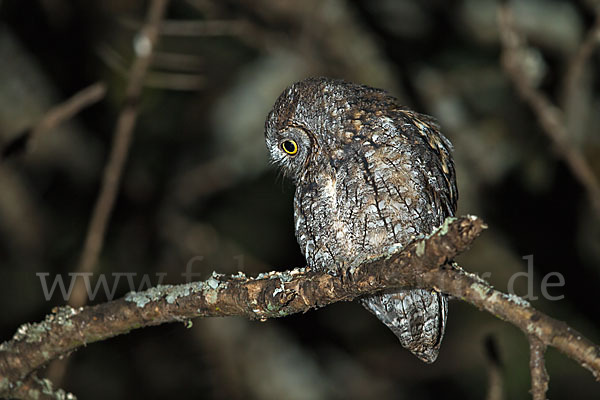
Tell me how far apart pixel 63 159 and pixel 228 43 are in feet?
7.17

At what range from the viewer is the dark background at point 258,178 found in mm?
5230

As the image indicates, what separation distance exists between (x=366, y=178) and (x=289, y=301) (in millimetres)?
741

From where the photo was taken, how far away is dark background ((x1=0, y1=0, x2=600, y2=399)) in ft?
17.2

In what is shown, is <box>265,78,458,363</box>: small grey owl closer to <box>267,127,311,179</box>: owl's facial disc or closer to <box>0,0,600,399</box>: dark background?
<box>267,127,311,179</box>: owl's facial disc

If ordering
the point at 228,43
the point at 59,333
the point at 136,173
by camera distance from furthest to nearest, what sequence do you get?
the point at 228,43, the point at 136,173, the point at 59,333

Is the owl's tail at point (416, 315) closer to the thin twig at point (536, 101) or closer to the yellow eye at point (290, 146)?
the yellow eye at point (290, 146)

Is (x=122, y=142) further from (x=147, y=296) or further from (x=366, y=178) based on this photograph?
(x=366, y=178)

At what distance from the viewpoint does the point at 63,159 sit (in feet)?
19.0

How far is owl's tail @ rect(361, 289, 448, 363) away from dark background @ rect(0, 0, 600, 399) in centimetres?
191

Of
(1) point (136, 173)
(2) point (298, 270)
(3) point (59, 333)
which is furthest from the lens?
(1) point (136, 173)

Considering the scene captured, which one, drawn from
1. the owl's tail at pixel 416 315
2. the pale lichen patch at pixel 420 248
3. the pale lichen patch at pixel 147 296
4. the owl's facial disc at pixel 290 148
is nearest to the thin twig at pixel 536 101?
the owl's tail at pixel 416 315

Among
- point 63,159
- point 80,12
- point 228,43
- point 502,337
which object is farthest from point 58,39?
point 502,337

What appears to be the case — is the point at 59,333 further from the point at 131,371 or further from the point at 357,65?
the point at 131,371

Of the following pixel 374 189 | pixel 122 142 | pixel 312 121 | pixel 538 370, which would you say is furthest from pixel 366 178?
pixel 122 142
